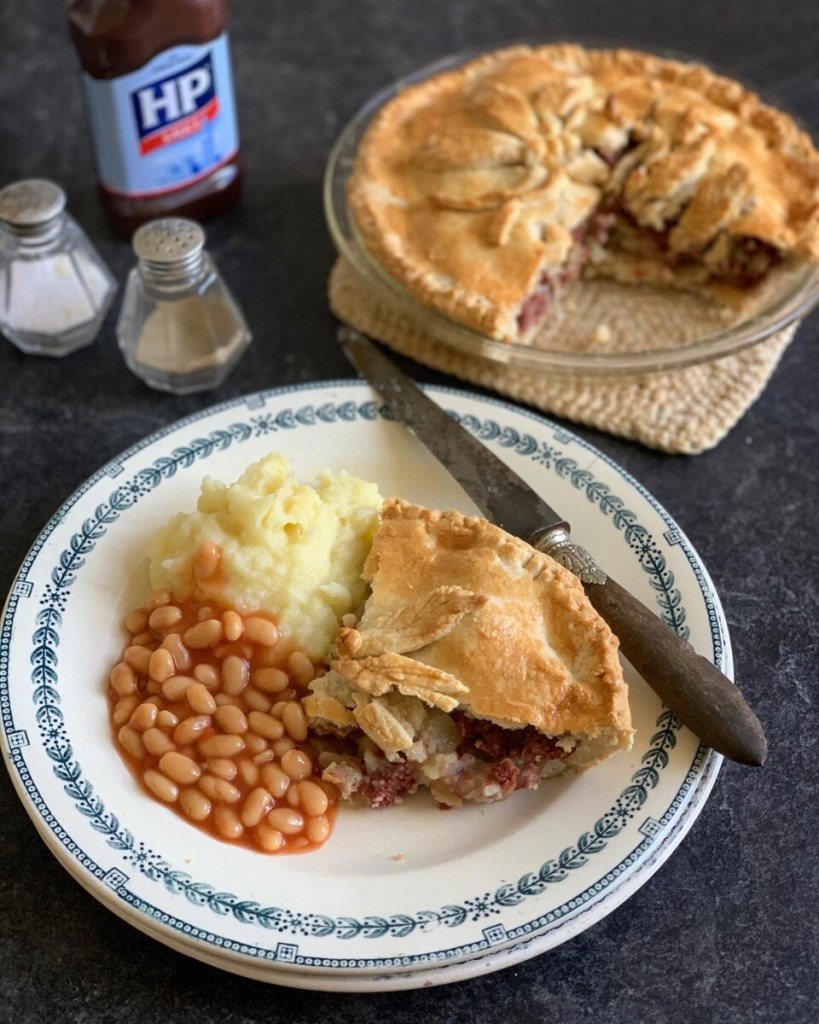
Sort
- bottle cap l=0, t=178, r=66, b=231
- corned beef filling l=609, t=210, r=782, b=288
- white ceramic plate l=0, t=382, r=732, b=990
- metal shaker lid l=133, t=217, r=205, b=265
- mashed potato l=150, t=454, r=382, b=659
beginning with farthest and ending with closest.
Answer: corned beef filling l=609, t=210, r=782, b=288
bottle cap l=0, t=178, r=66, b=231
metal shaker lid l=133, t=217, r=205, b=265
mashed potato l=150, t=454, r=382, b=659
white ceramic plate l=0, t=382, r=732, b=990

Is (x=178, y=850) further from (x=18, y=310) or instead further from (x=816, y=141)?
(x=816, y=141)

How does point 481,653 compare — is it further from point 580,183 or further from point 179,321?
point 580,183

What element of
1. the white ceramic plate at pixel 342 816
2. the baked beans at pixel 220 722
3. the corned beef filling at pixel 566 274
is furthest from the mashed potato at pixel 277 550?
the corned beef filling at pixel 566 274

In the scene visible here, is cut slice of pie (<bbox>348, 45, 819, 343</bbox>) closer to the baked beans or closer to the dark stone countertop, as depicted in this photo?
the dark stone countertop

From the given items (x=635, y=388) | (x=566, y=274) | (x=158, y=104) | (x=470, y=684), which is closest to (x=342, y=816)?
(x=470, y=684)

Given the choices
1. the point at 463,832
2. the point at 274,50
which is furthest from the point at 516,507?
the point at 274,50

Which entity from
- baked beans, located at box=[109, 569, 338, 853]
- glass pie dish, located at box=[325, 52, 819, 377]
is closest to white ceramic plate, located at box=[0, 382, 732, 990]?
baked beans, located at box=[109, 569, 338, 853]

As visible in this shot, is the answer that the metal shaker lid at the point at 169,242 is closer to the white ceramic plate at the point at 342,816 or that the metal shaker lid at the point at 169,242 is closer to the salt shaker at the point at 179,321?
the salt shaker at the point at 179,321

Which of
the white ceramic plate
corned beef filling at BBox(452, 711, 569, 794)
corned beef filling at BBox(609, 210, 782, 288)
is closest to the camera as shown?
the white ceramic plate
